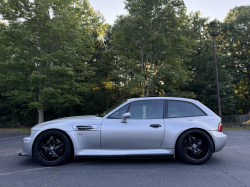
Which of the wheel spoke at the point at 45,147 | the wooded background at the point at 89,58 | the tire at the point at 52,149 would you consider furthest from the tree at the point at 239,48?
the wheel spoke at the point at 45,147

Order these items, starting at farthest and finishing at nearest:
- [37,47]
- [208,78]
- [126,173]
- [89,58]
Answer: [208,78], [89,58], [37,47], [126,173]

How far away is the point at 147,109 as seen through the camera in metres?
4.86

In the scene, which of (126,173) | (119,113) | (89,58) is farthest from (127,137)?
(89,58)

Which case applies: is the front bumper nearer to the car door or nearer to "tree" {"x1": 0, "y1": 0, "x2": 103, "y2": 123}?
the car door

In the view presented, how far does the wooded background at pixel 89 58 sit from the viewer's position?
603 inches

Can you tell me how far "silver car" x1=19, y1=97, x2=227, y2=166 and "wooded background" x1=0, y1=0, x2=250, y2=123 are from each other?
10.7m

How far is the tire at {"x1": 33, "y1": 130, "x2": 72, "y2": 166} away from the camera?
445 cm

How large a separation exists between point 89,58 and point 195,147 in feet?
49.3

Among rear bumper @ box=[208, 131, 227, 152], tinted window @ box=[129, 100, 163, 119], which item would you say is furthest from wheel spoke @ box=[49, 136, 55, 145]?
rear bumper @ box=[208, 131, 227, 152]

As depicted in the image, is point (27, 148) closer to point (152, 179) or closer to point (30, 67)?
point (152, 179)

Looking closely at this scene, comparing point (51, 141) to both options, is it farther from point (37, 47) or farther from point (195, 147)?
point (37, 47)

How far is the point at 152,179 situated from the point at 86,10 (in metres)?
29.6

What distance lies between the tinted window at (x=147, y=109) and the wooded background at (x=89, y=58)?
36.0 ft

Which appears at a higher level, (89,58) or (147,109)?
(89,58)
